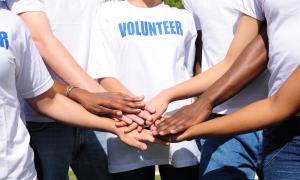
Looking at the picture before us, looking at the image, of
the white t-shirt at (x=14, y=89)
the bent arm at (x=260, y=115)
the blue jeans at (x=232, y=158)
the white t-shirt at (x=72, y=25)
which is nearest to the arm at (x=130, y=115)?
the white t-shirt at (x=72, y=25)

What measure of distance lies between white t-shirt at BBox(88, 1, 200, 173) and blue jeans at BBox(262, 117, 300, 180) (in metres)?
0.70

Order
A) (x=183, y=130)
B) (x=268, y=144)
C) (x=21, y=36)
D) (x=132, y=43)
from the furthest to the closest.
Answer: (x=132, y=43) → (x=183, y=130) → (x=268, y=144) → (x=21, y=36)

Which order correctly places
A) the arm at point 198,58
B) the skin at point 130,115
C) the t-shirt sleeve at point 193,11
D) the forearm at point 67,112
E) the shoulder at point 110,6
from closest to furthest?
the forearm at point 67,112, the skin at point 130,115, the shoulder at point 110,6, the t-shirt sleeve at point 193,11, the arm at point 198,58

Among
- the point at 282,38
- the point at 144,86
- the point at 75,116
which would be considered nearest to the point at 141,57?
the point at 144,86

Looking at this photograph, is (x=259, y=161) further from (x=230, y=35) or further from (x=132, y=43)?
(x=132, y=43)

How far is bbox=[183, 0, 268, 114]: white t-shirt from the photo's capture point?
3473 mm

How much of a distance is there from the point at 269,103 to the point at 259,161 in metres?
0.69

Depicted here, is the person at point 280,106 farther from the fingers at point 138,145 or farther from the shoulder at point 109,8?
the shoulder at point 109,8

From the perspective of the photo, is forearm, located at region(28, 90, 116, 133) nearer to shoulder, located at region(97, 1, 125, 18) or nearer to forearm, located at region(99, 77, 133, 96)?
forearm, located at region(99, 77, 133, 96)

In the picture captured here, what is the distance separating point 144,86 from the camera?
3.42 metres

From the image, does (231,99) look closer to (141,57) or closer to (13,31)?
(141,57)

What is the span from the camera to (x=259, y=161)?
3.43 meters

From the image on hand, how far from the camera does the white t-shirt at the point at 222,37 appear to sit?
347cm

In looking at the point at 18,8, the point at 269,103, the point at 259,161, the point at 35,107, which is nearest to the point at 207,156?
the point at 259,161
